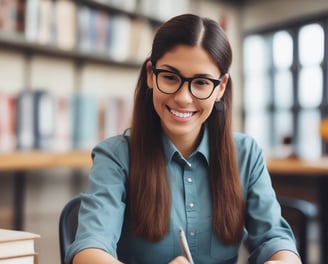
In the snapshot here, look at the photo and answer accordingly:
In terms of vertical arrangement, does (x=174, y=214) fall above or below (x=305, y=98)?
below

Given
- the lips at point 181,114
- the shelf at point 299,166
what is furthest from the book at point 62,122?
the lips at point 181,114

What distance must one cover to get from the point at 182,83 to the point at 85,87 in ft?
7.50

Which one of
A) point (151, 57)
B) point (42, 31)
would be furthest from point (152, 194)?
point (42, 31)

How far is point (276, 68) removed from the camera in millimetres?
4367

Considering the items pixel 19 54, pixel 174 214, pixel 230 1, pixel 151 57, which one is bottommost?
pixel 174 214

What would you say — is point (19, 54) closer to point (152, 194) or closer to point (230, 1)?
point (152, 194)

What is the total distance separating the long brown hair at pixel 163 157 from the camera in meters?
1.03

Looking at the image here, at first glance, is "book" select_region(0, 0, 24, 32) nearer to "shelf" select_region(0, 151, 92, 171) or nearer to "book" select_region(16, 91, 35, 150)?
"book" select_region(16, 91, 35, 150)

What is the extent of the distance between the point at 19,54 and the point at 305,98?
261cm

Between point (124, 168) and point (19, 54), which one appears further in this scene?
point (19, 54)

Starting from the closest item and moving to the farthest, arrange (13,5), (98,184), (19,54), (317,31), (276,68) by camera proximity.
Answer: (98,184)
(13,5)
(19,54)
(317,31)
(276,68)

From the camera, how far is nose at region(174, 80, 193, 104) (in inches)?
39.5

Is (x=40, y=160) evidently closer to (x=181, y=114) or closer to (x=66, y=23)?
(x=66, y=23)

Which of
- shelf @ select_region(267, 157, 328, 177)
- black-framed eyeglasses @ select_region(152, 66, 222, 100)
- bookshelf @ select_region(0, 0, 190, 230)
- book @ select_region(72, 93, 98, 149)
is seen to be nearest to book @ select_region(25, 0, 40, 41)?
bookshelf @ select_region(0, 0, 190, 230)
